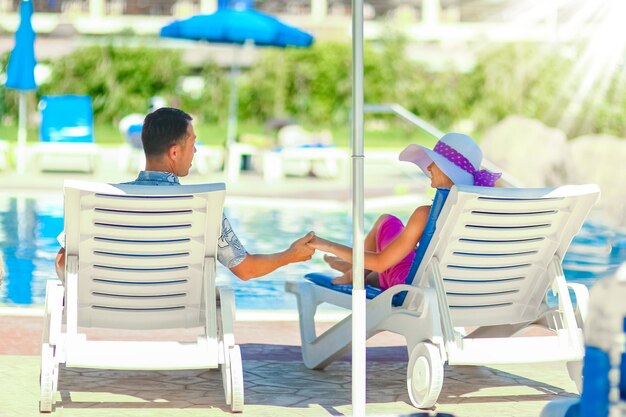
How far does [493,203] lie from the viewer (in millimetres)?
4684

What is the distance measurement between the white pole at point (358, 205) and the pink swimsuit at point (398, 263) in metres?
0.95

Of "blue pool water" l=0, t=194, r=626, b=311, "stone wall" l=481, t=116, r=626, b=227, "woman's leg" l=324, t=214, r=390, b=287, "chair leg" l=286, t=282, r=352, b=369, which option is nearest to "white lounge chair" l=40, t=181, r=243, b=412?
"chair leg" l=286, t=282, r=352, b=369

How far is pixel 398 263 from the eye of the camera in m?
5.23

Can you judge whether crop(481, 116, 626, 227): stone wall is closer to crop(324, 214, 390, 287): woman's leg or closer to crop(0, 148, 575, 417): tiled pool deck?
crop(0, 148, 575, 417): tiled pool deck

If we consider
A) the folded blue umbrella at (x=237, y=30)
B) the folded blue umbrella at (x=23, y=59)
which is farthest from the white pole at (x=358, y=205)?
the folded blue umbrella at (x=237, y=30)

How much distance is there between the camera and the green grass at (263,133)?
2516 cm

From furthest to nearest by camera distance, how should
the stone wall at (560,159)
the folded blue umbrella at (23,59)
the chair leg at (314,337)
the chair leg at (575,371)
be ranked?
the folded blue umbrella at (23,59), the stone wall at (560,159), the chair leg at (314,337), the chair leg at (575,371)

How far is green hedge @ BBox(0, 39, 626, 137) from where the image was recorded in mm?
28531

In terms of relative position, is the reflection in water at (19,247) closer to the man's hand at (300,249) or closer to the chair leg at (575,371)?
the man's hand at (300,249)

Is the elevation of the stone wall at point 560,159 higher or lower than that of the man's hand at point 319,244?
lower

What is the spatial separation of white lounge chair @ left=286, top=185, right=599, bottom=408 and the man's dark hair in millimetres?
1050

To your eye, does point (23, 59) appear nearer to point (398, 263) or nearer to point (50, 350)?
point (398, 263)

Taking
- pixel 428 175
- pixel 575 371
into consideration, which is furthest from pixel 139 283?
pixel 575 371

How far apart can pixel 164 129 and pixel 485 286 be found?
4.67 ft
